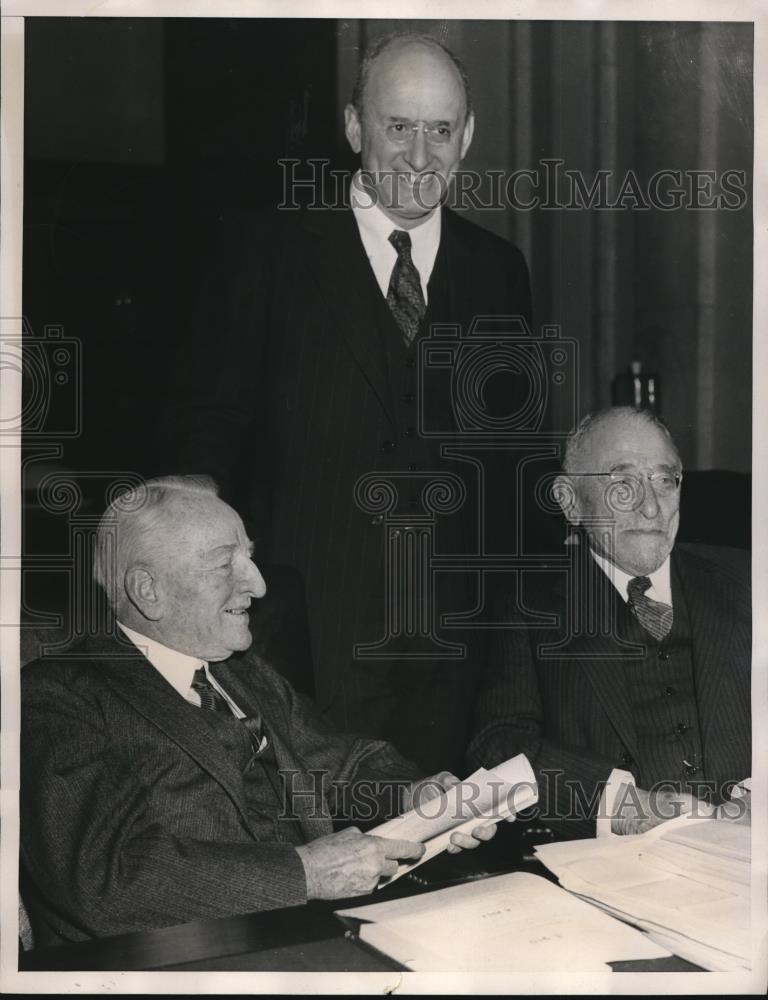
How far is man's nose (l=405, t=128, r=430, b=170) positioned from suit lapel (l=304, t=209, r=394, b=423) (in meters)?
0.22

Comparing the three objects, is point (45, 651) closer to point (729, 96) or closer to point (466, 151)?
point (466, 151)

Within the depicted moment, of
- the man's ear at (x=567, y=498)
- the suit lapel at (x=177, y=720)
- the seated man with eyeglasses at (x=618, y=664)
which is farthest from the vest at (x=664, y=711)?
the suit lapel at (x=177, y=720)

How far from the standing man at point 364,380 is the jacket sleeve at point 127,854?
47 centimetres

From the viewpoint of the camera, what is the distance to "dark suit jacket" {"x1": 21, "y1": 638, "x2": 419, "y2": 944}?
2.62 m

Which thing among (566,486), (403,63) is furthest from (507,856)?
(403,63)

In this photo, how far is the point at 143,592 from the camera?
2822mm

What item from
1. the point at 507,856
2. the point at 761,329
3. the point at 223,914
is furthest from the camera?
the point at 761,329

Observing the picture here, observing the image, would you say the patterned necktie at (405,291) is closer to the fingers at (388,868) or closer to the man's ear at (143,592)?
the man's ear at (143,592)

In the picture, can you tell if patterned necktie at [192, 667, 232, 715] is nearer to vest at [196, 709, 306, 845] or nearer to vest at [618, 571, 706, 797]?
vest at [196, 709, 306, 845]

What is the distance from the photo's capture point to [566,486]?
2.98 metres

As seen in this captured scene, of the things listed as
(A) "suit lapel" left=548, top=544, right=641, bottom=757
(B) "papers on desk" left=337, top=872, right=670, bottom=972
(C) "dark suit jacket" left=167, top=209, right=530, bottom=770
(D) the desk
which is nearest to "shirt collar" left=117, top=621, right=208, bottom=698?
(C) "dark suit jacket" left=167, top=209, right=530, bottom=770

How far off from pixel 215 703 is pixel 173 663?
15 centimetres

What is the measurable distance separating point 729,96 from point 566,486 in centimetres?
116

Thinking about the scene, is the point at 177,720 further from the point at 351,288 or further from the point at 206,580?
the point at 351,288
